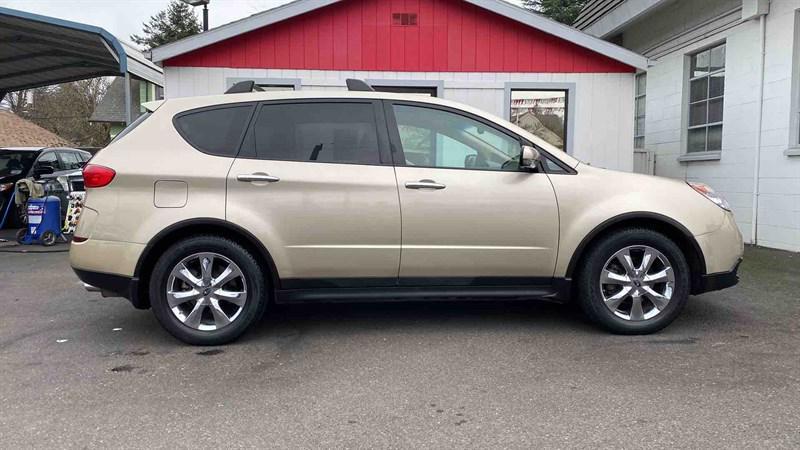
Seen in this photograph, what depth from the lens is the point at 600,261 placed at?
4492 millimetres

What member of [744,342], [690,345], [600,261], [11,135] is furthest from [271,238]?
[11,135]

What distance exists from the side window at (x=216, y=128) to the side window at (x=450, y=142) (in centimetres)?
115

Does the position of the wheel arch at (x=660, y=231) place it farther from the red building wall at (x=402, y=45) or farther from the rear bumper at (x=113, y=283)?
the red building wall at (x=402, y=45)

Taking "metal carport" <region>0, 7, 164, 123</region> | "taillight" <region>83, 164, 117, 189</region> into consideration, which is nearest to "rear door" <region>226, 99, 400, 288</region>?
"taillight" <region>83, 164, 117, 189</region>

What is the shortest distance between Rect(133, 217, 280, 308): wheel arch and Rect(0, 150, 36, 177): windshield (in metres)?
8.37

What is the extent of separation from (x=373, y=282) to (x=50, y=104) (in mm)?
43986

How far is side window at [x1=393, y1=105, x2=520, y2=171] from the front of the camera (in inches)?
180

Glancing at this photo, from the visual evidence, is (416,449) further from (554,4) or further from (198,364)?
(554,4)

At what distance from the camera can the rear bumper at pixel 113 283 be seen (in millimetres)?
4297

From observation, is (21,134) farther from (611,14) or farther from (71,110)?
(611,14)

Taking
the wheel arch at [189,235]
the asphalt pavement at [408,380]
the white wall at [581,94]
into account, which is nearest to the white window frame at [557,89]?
the white wall at [581,94]

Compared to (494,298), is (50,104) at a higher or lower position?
higher

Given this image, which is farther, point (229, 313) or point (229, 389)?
point (229, 313)

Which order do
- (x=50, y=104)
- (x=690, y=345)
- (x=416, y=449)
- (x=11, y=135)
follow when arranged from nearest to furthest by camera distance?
(x=416, y=449), (x=690, y=345), (x=11, y=135), (x=50, y=104)
